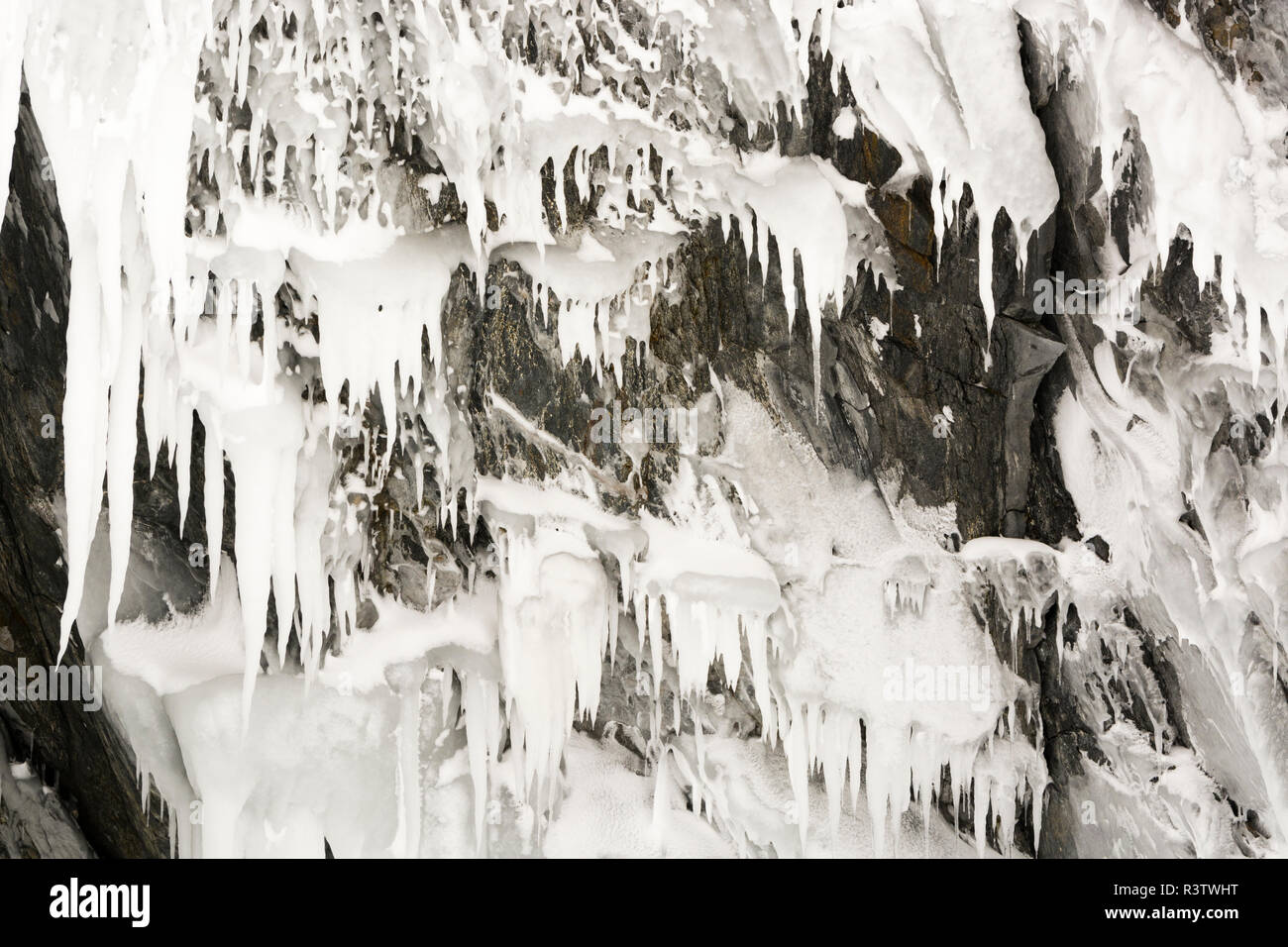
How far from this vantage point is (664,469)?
5.75 metres

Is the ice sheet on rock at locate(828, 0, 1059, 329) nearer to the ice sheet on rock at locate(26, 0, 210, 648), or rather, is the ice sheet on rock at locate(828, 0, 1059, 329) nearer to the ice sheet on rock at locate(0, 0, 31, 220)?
the ice sheet on rock at locate(26, 0, 210, 648)

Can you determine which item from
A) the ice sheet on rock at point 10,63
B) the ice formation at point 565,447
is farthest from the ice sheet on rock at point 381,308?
the ice sheet on rock at point 10,63

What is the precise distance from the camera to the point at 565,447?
5703 mm

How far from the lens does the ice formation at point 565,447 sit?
452 cm

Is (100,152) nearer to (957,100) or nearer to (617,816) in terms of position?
(957,100)

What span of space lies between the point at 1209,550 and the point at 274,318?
15.9ft

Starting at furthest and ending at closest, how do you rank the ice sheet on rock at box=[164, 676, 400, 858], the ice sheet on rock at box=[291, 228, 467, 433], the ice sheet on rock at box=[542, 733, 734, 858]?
the ice sheet on rock at box=[542, 733, 734, 858]
the ice sheet on rock at box=[164, 676, 400, 858]
the ice sheet on rock at box=[291, 228, 467, 433]

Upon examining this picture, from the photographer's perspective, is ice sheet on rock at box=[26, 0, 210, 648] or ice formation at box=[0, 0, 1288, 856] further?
ice formation at box=[0, 0, 1288, 856]

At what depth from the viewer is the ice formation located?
178 inches

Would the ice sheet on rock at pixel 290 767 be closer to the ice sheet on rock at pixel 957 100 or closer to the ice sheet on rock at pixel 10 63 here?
the ice sheet on rock at pixel 10 63

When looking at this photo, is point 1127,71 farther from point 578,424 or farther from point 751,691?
point 751,691

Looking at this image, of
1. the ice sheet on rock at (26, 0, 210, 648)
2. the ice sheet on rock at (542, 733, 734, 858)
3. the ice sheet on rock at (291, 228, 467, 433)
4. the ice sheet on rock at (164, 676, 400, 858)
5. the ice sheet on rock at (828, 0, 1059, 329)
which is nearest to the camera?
the ice sheet on rock at (26, 0, 210, 648)

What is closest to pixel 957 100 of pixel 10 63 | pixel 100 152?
pixel 100 152

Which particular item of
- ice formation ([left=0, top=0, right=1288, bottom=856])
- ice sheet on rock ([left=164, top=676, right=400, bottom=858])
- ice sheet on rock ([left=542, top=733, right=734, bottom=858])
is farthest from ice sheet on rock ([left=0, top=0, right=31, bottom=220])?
ice sheet on rock ([left=542, top=733, right=734, bottom=858])
